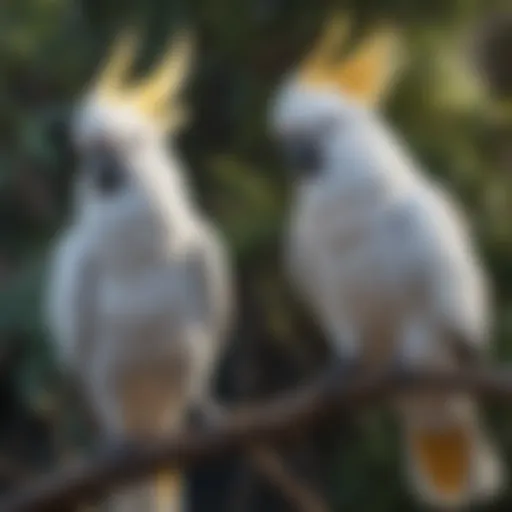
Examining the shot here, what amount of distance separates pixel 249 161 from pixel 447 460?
696 millimetres

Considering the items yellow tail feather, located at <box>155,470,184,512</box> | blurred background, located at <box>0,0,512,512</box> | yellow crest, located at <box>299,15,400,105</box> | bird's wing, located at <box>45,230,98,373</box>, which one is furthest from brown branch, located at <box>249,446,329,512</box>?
yellow crest, located at <box>299,15,400,105</box>

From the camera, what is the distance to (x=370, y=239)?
1.36 meters

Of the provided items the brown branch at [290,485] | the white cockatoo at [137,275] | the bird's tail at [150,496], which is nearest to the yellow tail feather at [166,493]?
the bird's tail at [150,496]

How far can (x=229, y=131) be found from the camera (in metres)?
1.99

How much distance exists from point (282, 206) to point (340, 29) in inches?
12.2

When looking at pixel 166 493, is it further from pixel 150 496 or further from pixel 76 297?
pixel 76 297

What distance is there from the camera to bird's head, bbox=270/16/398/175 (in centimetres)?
135

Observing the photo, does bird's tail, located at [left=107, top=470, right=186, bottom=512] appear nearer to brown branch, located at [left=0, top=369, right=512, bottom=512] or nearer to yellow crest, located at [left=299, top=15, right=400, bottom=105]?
brown branch, located at [left=0, top=369, right=512, bottom=512]

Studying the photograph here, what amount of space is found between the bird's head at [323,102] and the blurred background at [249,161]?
43 cm

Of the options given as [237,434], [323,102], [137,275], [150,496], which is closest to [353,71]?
[323,102]

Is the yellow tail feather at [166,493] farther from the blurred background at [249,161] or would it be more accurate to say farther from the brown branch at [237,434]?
the blurred background at [249,161]

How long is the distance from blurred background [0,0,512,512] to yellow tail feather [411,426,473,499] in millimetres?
431

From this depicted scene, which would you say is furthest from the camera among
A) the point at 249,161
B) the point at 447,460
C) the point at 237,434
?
the point at 249,161

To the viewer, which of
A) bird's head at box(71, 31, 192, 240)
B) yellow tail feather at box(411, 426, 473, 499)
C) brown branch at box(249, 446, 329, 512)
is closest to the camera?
bird's head at box(71, 31, 192, 240)
